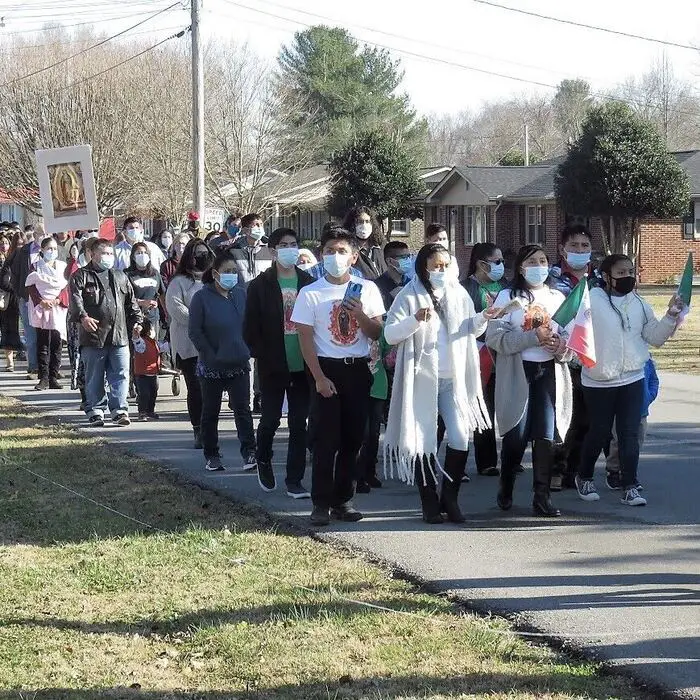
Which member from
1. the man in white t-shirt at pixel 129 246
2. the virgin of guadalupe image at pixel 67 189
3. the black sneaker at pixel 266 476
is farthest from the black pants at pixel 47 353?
the black sneaker at pixel 266 476

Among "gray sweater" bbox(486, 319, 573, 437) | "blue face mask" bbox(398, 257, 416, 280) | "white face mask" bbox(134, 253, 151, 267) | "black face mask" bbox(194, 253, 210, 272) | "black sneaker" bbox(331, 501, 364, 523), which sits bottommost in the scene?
"black sneaker" bbox(331, 501, 364, 523)

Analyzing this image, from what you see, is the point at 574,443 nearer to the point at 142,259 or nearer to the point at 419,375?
the point at 419,375

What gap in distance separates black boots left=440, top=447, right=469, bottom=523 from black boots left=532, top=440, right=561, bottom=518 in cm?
50

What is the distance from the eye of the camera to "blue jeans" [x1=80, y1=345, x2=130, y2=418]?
535 inches

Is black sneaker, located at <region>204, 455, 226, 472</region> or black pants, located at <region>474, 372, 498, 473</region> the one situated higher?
black pants, located at <region>474, 372, 498, 473</region>

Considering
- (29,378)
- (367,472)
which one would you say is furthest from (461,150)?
(367,472)

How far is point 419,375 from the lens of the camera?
8.30 m

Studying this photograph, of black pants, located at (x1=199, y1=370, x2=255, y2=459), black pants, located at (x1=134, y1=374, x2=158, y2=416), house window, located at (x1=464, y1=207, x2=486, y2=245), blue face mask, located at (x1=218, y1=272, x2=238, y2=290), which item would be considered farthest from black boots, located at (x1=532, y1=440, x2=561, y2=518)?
house window, located at (x1=464, y1=207, x2=486, y2=245)

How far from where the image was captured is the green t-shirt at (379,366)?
8609 mm

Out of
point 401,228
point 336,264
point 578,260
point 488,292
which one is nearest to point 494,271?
point 488,292

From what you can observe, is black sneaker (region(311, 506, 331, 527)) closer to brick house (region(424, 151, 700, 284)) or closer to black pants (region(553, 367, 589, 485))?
black pants (region(553, 367, 589, 485))

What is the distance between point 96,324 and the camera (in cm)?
1332

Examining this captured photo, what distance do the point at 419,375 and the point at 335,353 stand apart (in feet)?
1.82

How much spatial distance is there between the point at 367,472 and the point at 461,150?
119 metres
